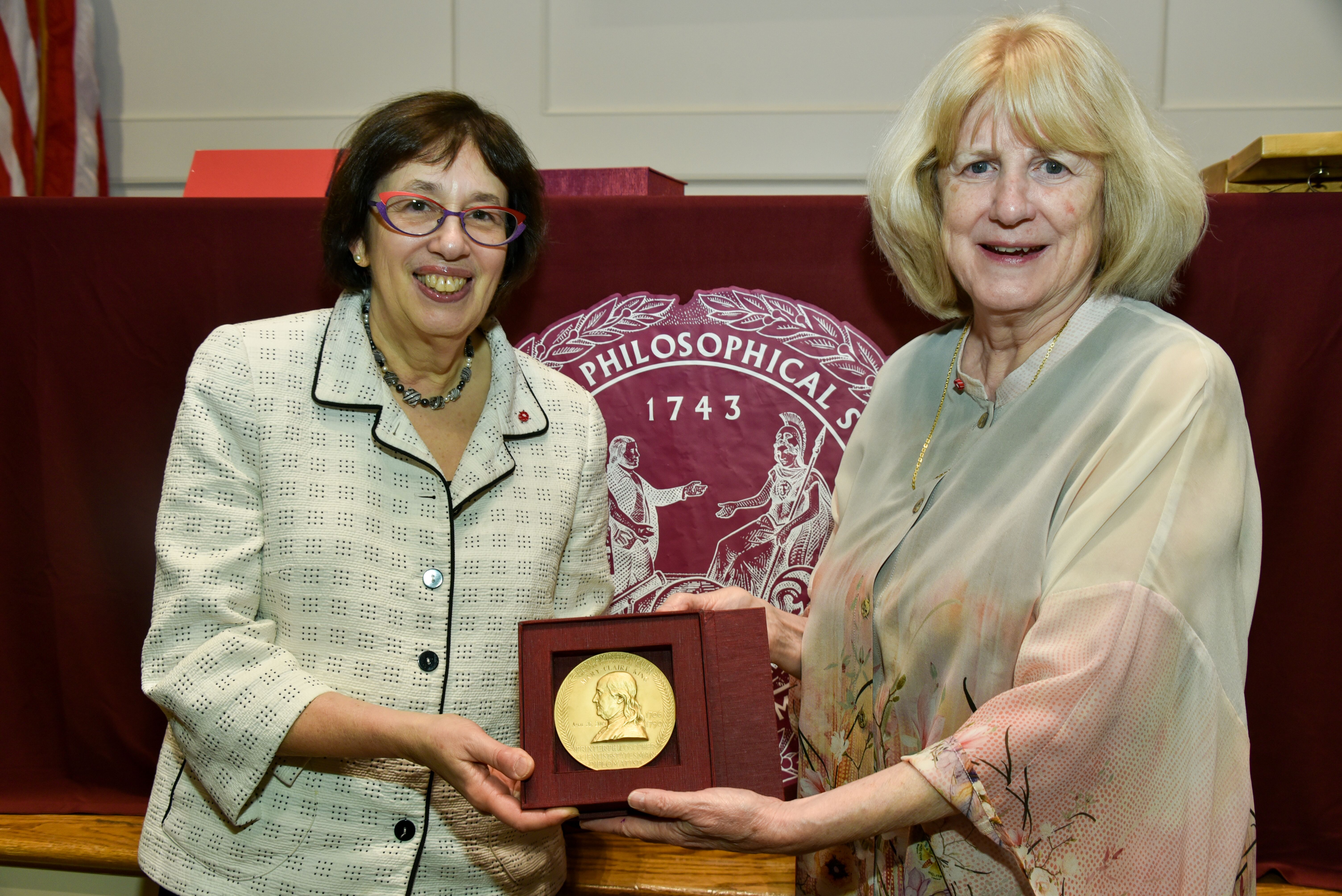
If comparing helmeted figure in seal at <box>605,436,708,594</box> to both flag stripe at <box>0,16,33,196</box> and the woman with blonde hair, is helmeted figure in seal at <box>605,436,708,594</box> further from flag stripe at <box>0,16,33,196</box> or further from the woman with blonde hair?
flag stripe at <box>0,16,33,196</box>

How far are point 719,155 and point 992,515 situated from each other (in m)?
2.09

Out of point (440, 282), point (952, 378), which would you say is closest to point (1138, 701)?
point (952, 378)

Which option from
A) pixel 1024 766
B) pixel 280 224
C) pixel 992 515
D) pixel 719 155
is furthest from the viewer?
pixel 719 155

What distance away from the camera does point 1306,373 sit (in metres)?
1.90

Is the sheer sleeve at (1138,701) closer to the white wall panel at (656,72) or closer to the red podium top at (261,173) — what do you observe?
the red podium top at (261,173)

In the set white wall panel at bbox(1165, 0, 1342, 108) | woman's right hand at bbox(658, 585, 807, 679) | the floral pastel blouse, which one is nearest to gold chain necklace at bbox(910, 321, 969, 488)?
the floral pastel blouse

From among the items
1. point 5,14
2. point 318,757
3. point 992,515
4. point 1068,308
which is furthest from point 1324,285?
point 5,14

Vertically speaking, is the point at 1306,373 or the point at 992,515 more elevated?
the point at 1306,373

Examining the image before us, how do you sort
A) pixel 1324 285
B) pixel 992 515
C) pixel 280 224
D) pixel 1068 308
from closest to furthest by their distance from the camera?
pixel 992 515 < pixel 1068 308 < pixel 1324 285 < pixel 280 224

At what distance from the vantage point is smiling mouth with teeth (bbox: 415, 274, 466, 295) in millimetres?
1615

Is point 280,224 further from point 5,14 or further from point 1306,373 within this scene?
point 1306,373

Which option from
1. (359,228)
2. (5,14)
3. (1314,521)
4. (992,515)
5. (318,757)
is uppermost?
(5,14)

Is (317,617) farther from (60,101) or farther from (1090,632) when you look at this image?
(60,101)

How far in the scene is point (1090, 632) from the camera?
1244 mm
